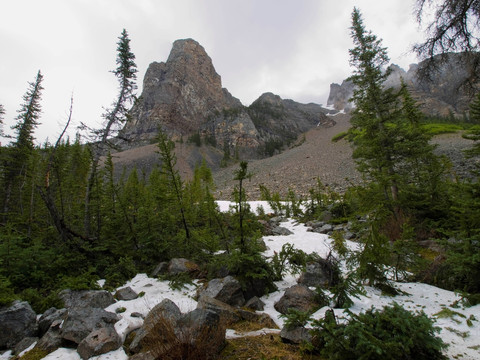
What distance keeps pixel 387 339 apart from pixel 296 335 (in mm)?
1127

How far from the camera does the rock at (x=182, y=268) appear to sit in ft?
20.6

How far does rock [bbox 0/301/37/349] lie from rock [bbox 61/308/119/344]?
2.92 feet

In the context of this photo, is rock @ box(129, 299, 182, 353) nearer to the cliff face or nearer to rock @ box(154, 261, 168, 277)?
rock @ box(154, 261, 168, 277)

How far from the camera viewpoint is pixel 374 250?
420 cm

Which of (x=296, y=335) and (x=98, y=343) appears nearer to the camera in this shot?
(x=296, y=335)

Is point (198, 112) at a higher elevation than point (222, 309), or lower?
higher

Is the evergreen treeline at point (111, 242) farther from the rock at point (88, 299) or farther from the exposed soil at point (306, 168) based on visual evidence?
the exposed soil at point (306, 168)

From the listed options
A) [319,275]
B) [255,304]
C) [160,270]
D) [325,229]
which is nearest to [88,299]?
[160,270]

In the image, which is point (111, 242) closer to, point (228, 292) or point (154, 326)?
point (228, 292)

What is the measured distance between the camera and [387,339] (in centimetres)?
218

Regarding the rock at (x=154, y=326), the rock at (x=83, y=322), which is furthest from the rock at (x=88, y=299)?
the rock at (x=154, y=326)

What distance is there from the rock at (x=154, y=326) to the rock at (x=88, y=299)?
1.85 meters

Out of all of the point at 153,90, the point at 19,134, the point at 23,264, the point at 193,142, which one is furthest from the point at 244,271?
the point at 153,90

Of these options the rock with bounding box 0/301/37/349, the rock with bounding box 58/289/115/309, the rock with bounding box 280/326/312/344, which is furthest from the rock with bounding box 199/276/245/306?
the rock with bounding box 0/301/37/349
